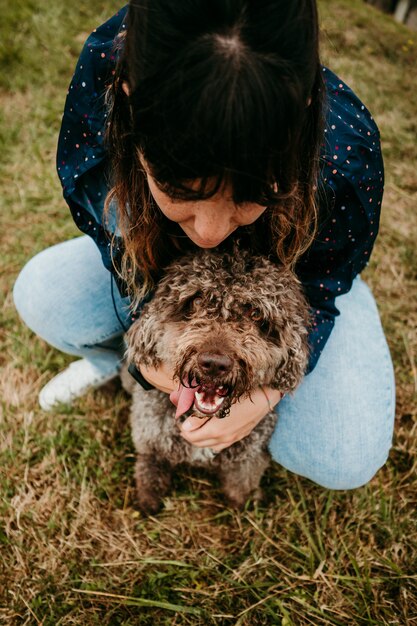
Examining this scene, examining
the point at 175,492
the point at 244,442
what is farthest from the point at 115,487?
the point at 244,442

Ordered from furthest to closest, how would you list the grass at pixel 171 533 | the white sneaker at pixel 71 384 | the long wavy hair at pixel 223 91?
the white sneaker at pixel 71 384
the grass at pixel 171 533
the long wavy hair at pixel 223 91

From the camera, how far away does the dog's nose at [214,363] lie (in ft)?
5.51

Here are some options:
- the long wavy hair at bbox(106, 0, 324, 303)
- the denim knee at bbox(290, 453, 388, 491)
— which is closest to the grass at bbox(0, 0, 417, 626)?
the denim knee at bbox(290, 453, 388, 491)

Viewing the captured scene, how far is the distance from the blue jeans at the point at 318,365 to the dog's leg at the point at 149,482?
63 centimetres

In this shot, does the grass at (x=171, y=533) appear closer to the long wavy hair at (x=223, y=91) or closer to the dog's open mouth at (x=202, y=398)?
the long wavy hair at (x=223, y=91)

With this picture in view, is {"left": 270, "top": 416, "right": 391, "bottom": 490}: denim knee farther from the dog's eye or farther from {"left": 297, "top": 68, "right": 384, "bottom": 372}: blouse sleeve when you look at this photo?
the dog's eye

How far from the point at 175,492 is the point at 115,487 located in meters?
0.34

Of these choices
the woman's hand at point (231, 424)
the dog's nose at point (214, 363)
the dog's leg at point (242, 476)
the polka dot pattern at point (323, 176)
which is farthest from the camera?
the dog's leg at point (242, 476)

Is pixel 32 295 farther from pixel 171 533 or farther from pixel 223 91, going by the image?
pixel 223 91

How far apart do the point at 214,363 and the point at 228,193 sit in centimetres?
62

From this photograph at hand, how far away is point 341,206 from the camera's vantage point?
2016 mm

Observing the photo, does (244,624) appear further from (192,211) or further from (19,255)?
(19,255)

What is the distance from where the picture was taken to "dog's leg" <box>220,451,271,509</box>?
95.6 inches

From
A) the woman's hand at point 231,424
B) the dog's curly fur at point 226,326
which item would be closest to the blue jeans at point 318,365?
the woman's hand at point 231,424
